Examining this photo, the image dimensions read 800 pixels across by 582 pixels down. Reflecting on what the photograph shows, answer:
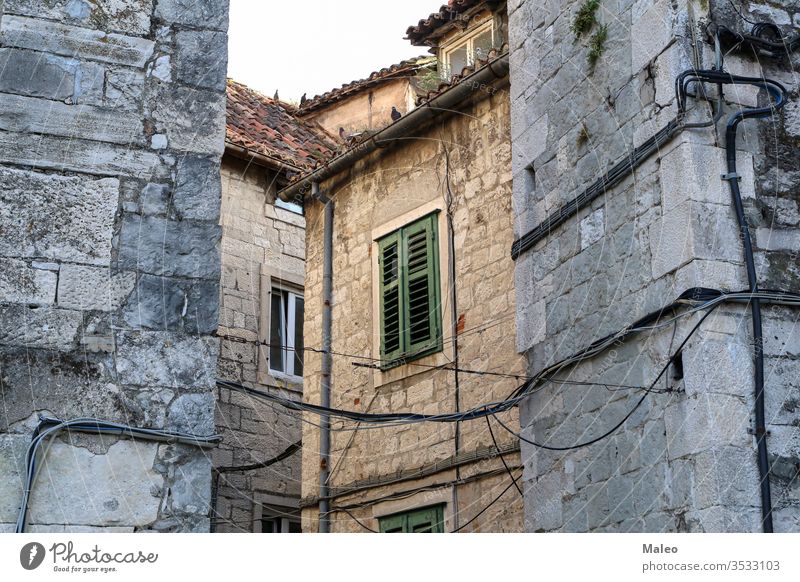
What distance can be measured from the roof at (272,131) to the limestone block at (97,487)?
754 cm

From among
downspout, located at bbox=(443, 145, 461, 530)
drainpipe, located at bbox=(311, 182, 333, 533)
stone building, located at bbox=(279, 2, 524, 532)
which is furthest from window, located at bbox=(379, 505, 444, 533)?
drainpipe, located at bbox=(311, 182, 333, 533)

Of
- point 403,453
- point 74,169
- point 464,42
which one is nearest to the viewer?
point 74,169

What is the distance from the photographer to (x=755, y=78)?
662 cm

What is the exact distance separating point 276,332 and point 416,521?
407cm

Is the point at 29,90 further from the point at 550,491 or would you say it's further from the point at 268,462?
the point at 268,462

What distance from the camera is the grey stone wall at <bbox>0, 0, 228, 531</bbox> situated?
198 inches

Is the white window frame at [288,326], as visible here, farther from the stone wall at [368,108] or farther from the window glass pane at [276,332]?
the stone wall at [368,108]

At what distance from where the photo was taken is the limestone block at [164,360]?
5.20 m

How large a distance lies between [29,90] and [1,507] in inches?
71.4

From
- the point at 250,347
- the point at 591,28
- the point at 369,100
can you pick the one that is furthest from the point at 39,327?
the point at 369,100

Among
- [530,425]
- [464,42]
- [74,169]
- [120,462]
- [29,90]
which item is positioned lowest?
[120,462]

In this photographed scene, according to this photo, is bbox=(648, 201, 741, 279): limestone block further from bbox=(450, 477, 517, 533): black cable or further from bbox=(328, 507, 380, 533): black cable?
bbox=(328, 507, 380, 533): black cable

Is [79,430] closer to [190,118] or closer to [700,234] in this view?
[190,118]
